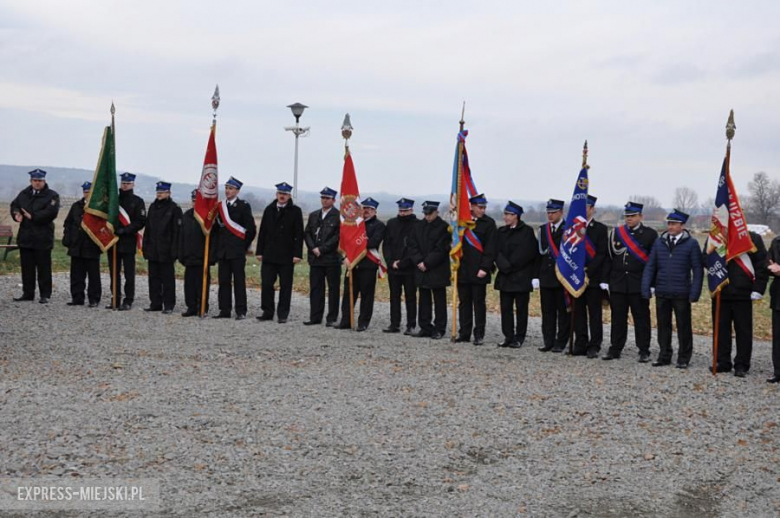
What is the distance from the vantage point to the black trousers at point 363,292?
536 inches

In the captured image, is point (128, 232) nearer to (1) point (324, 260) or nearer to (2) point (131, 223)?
(2) point (131, 223)

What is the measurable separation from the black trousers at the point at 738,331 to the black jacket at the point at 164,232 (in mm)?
8227

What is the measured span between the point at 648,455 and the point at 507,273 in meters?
5.39

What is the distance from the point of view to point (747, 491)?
666 cm

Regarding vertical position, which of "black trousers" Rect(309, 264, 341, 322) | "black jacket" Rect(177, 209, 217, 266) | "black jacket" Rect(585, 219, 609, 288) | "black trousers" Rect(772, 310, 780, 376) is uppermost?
"black jacket" Rect(177, 209, 217, 266)

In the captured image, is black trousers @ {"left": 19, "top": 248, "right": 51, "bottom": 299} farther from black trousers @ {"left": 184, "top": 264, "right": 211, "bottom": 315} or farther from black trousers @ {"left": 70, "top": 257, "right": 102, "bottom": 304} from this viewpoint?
black trousers @ {"left": 184, "top": 264, "right": 211, "bottom": 315}

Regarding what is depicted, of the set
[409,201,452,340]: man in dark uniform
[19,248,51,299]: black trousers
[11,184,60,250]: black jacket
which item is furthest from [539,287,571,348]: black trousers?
[19,248,51,299]: black trousers

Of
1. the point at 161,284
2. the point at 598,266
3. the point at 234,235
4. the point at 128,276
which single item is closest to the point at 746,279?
the point at 598,266

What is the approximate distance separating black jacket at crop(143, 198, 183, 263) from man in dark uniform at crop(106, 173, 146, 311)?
30 cm

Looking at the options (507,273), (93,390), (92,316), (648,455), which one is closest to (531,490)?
(648,455)

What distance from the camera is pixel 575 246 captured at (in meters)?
11.9

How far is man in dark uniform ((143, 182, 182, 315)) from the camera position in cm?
1449

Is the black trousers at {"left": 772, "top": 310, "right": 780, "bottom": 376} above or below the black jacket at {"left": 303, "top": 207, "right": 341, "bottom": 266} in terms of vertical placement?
below

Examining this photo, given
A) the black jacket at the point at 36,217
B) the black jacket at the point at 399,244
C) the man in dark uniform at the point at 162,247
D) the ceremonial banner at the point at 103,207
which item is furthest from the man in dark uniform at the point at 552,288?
the black jacket at the point at 36,217
